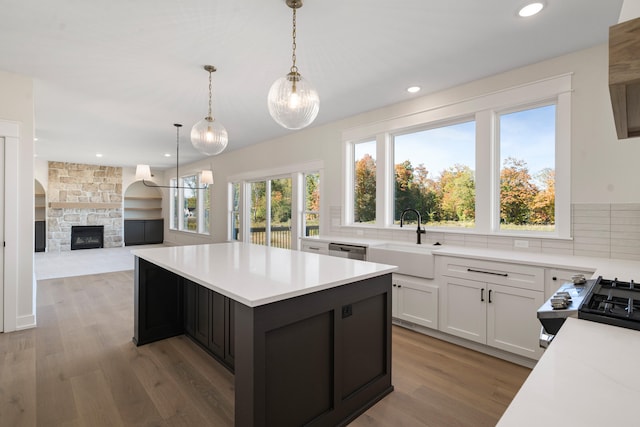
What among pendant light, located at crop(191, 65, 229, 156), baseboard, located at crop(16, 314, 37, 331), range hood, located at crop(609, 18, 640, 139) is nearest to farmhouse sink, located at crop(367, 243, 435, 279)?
pendant light, located at crop(191, 65, 229, 156)

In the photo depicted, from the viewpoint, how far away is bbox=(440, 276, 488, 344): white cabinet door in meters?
2.83

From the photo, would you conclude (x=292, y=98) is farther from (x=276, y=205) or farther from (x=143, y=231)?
(x=143, y=231)

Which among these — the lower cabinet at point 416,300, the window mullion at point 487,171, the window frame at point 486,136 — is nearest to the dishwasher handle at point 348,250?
the lower cabinet at point 416,300

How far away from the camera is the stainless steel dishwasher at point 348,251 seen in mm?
3729

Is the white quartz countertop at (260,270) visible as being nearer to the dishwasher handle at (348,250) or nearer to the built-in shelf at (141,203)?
the dishwasher handle at (348,250)

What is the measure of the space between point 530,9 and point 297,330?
104 inches

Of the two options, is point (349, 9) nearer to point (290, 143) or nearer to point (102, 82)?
point (102, 82)

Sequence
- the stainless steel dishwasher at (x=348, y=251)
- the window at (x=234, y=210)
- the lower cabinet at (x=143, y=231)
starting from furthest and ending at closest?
the lower cabinet at (x=143, y=231)
the window at (x=234, y=210)
the stainless steel dishwasher at (x=348, y=251)

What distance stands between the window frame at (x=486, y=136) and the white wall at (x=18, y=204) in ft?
12.6

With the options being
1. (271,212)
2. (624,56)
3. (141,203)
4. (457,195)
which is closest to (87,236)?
(141,203)

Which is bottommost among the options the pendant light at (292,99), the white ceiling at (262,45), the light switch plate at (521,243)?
the light switch plate at (521,243)

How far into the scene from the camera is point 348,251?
3.90 m

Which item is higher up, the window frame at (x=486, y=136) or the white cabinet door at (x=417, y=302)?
the window frame at (x=486, y=136)

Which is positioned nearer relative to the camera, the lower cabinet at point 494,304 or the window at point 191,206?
the lower cabinet at point 494,304
